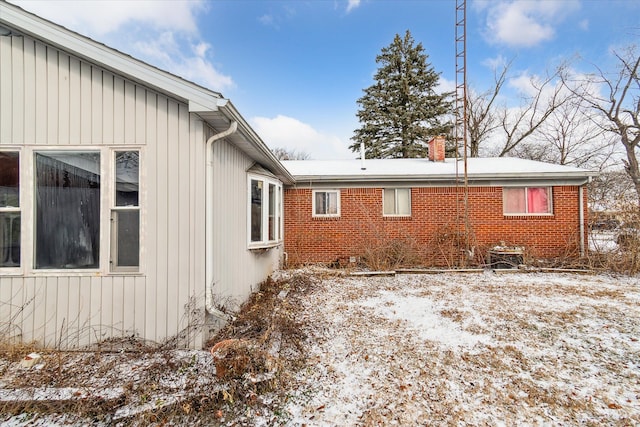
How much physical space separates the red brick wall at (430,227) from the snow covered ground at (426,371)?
4.00 metres

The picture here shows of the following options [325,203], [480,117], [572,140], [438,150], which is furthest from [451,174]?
[572,140]

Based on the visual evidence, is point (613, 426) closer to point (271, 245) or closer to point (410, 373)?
point (410, 373)

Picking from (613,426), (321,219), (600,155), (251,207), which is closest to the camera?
(613,426)

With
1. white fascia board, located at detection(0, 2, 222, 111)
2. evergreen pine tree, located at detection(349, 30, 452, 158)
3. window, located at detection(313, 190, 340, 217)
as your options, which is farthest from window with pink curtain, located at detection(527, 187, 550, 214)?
evergreen pine tree, located at detection(349, 30, 452, 158)

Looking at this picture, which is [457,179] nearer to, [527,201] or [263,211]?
[527,201]

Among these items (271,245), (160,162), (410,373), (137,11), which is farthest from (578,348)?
(137,11)

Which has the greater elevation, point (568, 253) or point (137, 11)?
point (137, 11)

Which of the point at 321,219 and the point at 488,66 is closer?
the point at 321,219

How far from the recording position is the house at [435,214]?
888cm

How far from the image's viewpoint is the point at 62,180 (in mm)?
3525

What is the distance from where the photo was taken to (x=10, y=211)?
11.5 ft

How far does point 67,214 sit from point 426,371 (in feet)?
15.3

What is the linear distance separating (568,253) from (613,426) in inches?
333

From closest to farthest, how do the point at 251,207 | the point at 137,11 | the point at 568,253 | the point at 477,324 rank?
the point at 477,324, the point at 251,207, the point at 137,11, the point at 568,253
